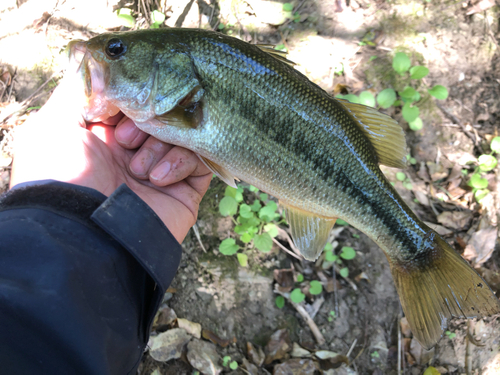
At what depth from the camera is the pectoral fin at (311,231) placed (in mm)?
2184

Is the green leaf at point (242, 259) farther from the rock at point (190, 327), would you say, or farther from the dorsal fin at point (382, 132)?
the dorsal fin at point (382, 132)

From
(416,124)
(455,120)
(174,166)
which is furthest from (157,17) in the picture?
(455,120)

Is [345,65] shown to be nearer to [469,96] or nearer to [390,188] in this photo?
[469,96]

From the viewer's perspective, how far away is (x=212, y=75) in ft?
6.07

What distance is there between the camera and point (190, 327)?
2625mm

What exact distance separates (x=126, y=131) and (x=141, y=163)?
0.80 ft

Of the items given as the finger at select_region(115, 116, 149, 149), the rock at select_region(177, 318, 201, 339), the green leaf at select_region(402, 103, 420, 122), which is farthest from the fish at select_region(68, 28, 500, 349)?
the green leaf at select_region(402, 103, 420, 122)

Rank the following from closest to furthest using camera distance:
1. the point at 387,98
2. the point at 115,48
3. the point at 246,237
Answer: the point at 115,48
the point at 246,237
the point at 387,98

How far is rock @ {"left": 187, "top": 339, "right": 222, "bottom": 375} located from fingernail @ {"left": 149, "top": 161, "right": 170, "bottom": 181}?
4.80 ft

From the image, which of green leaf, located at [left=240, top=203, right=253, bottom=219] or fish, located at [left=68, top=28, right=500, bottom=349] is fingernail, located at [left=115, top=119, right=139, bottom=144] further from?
green leaf, located at [left=240, top=203, right=253, bottom=219]

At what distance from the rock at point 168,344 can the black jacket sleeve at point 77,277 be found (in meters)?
0.91

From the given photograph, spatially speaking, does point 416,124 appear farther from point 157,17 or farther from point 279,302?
point 157,17

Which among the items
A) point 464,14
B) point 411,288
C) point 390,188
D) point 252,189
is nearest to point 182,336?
point 252,189

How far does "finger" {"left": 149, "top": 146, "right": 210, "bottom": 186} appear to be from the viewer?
2.01 m
